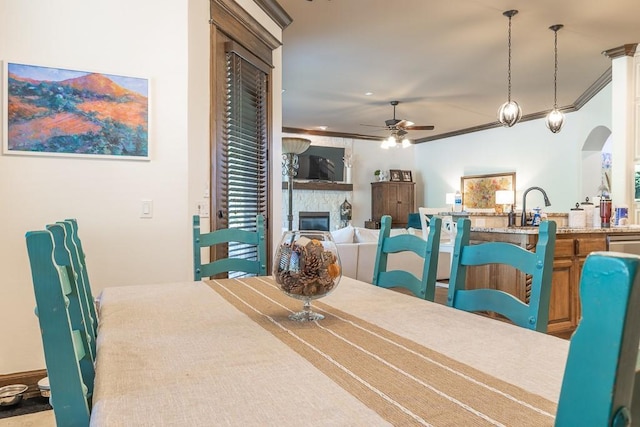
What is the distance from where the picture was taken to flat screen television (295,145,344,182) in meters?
9.45

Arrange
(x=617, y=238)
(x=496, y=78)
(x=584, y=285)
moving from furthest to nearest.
A: (x=496, y=78)
(x=617, y=238)
(x=584, y=285)

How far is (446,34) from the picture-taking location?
4.55 m

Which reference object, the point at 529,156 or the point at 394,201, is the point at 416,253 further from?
the point at 394,201

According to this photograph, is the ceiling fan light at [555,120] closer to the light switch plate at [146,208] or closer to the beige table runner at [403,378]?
the light switch plate at [146,208]

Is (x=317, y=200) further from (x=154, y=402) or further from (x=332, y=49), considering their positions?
(x=154, y=402)

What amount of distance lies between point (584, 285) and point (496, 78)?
6.36m

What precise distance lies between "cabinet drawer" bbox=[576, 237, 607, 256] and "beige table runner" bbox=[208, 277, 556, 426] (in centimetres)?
279

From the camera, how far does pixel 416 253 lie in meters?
1.83

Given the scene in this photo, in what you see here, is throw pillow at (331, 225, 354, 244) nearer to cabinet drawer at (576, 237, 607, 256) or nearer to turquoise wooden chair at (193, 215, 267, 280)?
cabinet drawer at (576, 237, 607, 256)

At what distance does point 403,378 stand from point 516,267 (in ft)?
2.45

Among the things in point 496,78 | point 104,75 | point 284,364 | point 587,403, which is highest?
point 496,78

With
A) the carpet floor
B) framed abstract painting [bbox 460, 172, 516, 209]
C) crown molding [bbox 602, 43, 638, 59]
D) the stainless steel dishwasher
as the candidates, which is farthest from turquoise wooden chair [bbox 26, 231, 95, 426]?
framed abstract painting [bbox 460, 172, 516, 209]

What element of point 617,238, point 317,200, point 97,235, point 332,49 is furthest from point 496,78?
point 97,235

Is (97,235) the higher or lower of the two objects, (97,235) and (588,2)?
the lower
